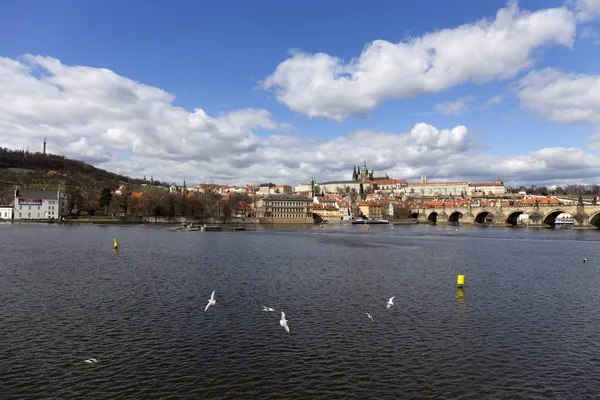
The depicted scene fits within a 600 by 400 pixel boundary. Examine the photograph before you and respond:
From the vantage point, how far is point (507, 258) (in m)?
46.6

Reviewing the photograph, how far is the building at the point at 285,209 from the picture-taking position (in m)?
167

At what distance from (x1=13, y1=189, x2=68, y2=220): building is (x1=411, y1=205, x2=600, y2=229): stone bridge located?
133 metres

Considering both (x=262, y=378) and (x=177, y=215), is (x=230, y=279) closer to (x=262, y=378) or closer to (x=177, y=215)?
(x=262, y=378)

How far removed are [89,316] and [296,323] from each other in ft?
30.9

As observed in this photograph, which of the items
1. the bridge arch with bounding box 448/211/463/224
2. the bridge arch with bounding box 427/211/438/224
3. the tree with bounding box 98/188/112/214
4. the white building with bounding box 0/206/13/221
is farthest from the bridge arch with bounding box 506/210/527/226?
the white building with bounding box 0/206/13/221

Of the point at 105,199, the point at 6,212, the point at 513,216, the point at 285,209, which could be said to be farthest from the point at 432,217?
the point at 6,212

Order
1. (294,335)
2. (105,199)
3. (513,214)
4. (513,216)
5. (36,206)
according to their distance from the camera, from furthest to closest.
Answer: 1. (513,216)
2. (513,214)
3. (105,199)
4. (36,206)
5. (294,335)

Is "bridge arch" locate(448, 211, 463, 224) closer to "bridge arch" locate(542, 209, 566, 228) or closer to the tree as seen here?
"bridge arch" locate(542, 209, 566, 228)

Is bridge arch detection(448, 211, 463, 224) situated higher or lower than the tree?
lower

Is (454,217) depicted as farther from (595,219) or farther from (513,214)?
(595,219)

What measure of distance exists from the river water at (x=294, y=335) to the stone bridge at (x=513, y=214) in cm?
9956

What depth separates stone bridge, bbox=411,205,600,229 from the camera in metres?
115

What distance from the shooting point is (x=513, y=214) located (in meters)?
142

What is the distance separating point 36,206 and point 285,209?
8496 cm
